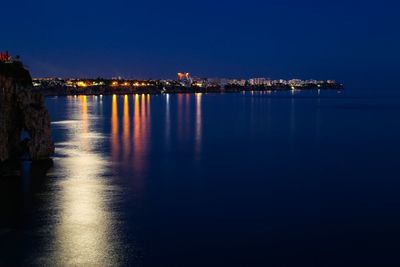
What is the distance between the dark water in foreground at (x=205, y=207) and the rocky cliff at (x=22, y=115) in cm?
196

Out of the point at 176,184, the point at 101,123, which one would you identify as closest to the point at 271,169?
the point at 176,184

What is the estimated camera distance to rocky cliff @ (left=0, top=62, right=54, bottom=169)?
1268 inches

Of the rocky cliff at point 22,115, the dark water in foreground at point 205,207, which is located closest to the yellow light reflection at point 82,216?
the dark water in foreground at point 205,207

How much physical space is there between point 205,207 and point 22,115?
649 inches

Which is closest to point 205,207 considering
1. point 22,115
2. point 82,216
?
point 82,216

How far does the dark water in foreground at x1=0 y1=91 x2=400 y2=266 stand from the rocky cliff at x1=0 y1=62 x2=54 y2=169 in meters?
1.96

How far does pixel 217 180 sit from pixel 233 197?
415 cm

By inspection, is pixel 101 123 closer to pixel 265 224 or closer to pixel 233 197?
pixel 233 197

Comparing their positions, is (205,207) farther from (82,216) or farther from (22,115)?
(22,115)

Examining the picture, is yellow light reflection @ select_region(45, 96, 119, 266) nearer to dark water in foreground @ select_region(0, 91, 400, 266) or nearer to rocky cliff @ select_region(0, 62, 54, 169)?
dark water in foreground @ select_region(0, 91, 400, 266)

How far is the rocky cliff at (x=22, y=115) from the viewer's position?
32200 mm

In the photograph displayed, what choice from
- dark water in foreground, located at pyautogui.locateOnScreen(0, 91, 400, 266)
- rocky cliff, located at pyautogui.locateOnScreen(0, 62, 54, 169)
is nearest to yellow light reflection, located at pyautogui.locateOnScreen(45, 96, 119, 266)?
dark water in foreground, located at pyautogui.locateOnScreen(0, 91, 400, 266)

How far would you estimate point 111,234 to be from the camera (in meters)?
18.8

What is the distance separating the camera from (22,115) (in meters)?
33.6
